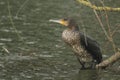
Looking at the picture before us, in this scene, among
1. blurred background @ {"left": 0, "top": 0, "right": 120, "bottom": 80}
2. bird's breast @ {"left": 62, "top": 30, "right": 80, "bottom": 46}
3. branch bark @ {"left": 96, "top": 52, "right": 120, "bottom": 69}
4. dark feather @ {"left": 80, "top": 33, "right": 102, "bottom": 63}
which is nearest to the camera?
branch bark @ {"left": 96, "top": 52, "right": 120, "bottom": 69}

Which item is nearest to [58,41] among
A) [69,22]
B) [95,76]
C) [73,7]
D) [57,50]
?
[57,50]

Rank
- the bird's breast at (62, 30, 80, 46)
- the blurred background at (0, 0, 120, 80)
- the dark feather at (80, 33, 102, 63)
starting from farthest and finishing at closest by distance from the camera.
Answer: the dark feather at (80, 33, 102, 63) < the bird's breast at (62, 30, 80, 46) < the blurred background at (0, 0, 120, 80)

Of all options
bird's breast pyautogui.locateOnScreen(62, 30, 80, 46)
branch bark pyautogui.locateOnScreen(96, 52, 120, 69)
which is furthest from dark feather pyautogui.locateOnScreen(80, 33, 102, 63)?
branch bark pyautogui.locateOnScreen(96, 52, 120, 69)

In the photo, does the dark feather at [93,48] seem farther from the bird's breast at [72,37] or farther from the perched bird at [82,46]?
the bird's breast at [72,37]

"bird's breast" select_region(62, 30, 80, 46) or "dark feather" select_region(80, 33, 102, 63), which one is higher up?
"bird's breast" select_region(62, 30, 80, 46)

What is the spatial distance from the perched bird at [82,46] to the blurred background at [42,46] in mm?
269

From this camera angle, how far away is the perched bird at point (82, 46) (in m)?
12.2

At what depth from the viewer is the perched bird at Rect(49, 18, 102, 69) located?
12156 mm

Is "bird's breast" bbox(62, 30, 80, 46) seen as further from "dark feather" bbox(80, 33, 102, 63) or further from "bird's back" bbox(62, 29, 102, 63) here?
"dark feather" bbox(80, 33, 102, 63)

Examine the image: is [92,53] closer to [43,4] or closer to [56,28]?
[56,28]

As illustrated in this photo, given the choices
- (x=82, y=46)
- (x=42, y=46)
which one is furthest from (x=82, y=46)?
(x=42, y=46)

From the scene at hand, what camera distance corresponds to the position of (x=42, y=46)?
14.1 metres

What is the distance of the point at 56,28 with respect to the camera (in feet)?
55.0

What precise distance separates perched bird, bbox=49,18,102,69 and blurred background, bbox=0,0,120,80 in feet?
0.88
